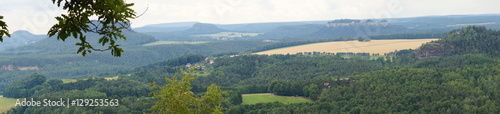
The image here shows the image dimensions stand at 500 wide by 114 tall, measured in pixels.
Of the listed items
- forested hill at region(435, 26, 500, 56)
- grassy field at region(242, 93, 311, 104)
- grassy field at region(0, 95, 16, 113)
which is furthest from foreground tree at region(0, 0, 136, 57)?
forested hill at region(435, 26, 500, 56)

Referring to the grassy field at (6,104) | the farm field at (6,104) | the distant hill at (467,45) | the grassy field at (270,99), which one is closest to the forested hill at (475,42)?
the distant hill at (467,45)

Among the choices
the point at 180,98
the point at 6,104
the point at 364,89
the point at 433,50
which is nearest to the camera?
the point at 180,98

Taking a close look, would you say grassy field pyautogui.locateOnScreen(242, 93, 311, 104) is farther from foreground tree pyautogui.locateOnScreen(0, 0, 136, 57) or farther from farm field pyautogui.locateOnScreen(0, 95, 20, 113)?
foreground tree pyautogui.locateOnScreen(0, 0, 136, 57)

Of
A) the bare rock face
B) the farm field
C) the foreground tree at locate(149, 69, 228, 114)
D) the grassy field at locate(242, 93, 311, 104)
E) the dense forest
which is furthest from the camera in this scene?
the bare rock face

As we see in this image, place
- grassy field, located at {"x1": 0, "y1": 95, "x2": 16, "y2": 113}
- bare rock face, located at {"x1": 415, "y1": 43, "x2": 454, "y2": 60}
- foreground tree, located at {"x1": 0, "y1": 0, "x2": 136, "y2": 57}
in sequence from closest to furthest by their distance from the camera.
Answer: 1. foreground tree, located at {"x1": 0, "y1": 0, "x2": 136, "y2": 57}
2. grassy field, located at {"x1": 0, "y1": 95, "x2": 16, "y2": 113}
3. bare rock face, located at {"x1": 415, "y1": 43, "x2": 454, "y2": 60}

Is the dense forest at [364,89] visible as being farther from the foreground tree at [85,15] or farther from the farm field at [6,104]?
the foreground tree at [85,15]

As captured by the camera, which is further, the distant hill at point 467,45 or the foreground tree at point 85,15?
the distant hill at point 467,45

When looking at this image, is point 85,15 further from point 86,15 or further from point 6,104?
point 6,104

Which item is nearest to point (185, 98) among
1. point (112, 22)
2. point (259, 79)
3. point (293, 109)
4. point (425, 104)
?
point (112, 22)

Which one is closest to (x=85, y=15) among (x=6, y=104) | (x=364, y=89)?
(x=364, y=89)
